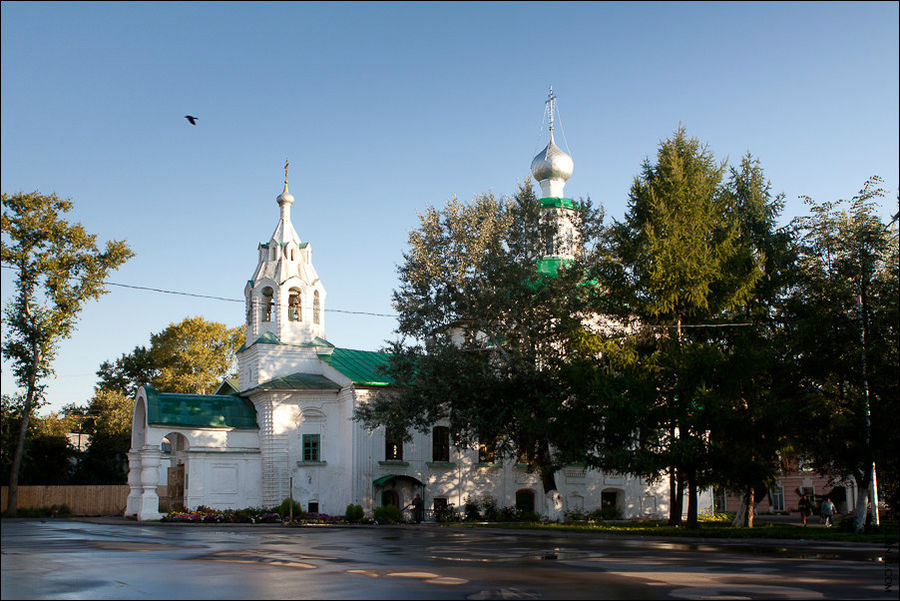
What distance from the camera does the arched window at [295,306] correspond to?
41.7m

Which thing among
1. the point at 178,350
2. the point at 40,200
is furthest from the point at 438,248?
the point at 178,350

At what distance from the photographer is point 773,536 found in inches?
934

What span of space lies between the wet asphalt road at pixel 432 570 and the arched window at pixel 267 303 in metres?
21.2

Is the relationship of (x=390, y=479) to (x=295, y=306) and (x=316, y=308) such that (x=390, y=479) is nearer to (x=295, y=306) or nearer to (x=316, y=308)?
(x=316, y=308)

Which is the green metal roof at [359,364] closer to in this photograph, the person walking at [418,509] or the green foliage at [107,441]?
the person walking at [418,509]

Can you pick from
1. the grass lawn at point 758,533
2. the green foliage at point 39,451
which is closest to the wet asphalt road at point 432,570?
the grass lawn at point 758,533

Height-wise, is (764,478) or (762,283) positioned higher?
(762,283)

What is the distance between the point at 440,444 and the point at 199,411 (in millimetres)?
11519

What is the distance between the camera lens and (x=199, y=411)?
3922 cm

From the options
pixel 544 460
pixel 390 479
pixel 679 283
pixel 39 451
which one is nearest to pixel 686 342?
pixel 679 283

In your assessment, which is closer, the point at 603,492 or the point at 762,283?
the point at 762,283

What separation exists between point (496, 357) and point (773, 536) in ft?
39.1

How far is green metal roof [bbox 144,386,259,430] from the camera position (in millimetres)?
38000

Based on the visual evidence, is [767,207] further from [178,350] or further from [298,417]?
[178,350]
